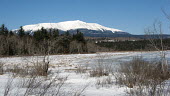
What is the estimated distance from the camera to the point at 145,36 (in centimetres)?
1007

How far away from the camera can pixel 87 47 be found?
85438 mm

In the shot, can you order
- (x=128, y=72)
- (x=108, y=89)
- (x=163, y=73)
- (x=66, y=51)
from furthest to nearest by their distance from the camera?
(x=66, y=51)
(x=163, y=73)
(x=128, y=72)
(x=108, y=89)

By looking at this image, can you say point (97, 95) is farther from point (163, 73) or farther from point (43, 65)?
point (43, 65)

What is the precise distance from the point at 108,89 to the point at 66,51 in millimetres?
64071

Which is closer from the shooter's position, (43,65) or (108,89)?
(108,89)

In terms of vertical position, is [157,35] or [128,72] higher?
→ [157,35]

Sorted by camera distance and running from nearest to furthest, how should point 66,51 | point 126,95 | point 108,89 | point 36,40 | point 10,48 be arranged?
1. point 126,95
2. point 108,89
3. point 10,48
4. point 36,40
5. point 66,51

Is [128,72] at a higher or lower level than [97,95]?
higher

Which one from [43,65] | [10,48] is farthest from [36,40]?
[43,65]

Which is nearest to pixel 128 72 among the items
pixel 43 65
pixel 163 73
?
pixel 163 73

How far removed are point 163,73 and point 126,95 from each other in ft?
13.2

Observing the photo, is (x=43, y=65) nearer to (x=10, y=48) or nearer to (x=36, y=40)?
(x=10, y=48)

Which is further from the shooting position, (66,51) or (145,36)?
(66,51)

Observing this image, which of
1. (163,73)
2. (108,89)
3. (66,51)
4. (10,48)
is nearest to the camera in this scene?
(108,89)
